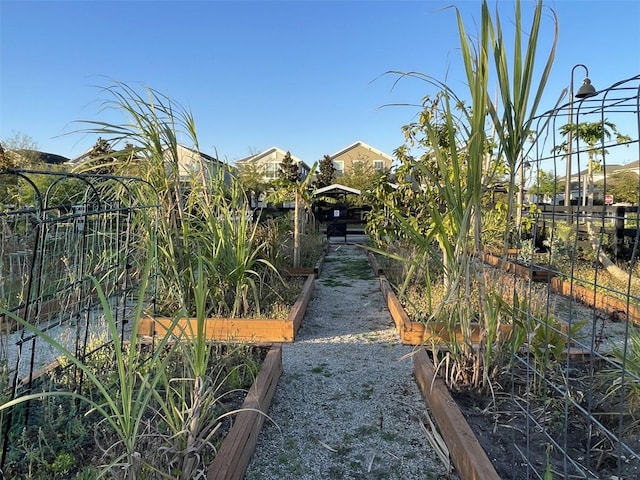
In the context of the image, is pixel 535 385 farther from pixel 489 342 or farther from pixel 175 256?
pixel 175 256

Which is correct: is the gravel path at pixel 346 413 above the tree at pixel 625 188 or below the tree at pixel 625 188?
below

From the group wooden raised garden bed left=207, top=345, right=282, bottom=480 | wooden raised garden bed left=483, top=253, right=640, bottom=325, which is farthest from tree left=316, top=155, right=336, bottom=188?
wooden raised garden bed left=207, top=345, right=282, bottom=480

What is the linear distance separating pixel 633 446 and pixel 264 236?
4.69 m

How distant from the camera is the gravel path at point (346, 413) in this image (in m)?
2.06

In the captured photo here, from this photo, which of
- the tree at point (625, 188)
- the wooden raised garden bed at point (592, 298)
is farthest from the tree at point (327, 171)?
the wooden raised garden bed at point (592, 298)

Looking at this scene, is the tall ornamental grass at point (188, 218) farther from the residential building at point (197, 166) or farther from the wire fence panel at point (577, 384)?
the wire fence panel at point (577, 384)

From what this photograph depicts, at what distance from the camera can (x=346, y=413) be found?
8.48ft

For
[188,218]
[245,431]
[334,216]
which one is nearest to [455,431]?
[245,431]

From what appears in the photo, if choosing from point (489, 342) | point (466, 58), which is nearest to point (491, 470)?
point (489, 342)

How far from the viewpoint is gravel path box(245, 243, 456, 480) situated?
2057 mm

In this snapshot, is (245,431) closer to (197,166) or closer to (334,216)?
(197,166)

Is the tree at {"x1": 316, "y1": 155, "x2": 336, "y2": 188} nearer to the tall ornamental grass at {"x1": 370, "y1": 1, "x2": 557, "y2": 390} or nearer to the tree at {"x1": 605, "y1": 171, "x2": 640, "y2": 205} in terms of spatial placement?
the tree at {"x1": 605, "y1": 171, "x2": 640, "y2": 205}

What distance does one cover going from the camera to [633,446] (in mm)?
1880

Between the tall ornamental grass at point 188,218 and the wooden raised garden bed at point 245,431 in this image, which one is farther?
the tall ornamental grass at point 188,218
